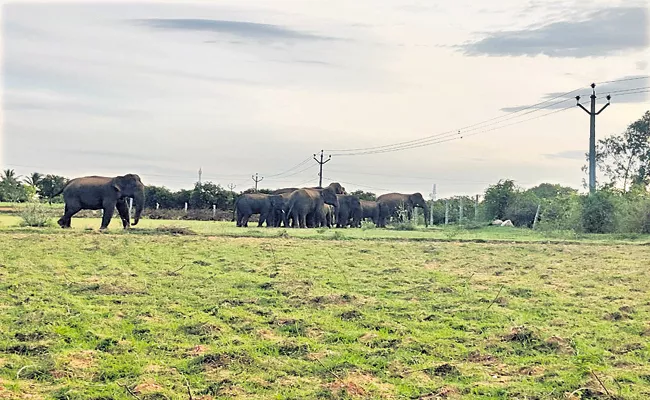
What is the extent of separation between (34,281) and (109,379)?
5.80 metres

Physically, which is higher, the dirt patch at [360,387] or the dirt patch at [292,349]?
the dirt patch at [292,349]

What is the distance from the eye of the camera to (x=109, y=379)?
6.85m

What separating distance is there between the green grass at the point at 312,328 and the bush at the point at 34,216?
11623 millimetres

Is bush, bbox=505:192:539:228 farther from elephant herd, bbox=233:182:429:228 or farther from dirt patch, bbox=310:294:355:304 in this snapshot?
dirt patch, bbox=310:294:355:304

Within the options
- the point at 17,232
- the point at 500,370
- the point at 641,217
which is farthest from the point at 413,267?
the point at 641,217

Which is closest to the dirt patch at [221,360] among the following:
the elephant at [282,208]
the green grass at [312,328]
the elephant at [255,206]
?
the green grass at [312,328]

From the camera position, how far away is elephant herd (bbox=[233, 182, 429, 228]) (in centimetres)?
3856

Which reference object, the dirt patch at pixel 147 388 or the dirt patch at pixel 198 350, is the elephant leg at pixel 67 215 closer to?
the dirt patch at pixel 198 350

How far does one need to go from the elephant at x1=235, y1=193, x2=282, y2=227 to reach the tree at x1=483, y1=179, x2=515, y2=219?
16261 mm

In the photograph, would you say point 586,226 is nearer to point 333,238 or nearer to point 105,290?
point 333,238

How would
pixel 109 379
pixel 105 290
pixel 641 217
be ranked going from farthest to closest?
pixel 641 217
pixel 105 290
pixel 109 379

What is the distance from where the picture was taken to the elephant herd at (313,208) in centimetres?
3856

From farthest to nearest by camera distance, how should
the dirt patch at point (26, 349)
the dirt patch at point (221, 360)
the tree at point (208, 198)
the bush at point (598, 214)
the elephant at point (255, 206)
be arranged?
the tree at point (208, 198)
the elephant at point (255, 206)
the bush at point (598, 214)
the dirt patch at point (26, 349)
the dirt patch at point (221, 360)

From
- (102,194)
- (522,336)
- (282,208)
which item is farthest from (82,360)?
(282,208)
